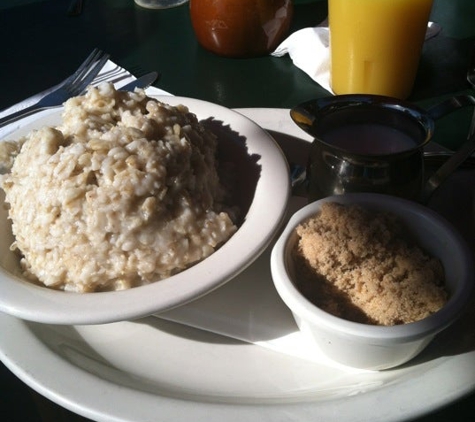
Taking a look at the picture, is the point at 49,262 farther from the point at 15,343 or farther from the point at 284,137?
the point at 284,137

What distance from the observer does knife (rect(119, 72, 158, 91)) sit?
4.96ft

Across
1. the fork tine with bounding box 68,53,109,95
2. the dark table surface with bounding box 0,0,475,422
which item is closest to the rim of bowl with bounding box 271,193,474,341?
the dark table surface with bounding box 0,0,475,422

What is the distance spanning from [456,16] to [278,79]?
27.6 inches

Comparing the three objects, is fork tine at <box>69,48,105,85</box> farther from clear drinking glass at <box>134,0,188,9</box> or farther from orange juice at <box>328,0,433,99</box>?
orange juice at <box>328,0,433,99</box>

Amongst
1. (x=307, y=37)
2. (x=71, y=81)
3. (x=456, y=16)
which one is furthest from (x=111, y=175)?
(x=456, y=16)

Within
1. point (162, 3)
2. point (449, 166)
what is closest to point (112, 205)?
point (449, 166)

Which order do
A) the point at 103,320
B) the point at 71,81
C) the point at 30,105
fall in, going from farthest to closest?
the point at 71,81, the point at 30,105, the point at 103,320

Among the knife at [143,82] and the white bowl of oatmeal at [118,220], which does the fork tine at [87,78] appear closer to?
the knife at [143,82]

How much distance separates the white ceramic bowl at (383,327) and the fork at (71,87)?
0.83 m

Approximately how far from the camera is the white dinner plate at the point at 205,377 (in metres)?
0.72

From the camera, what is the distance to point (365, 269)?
2.60 feet

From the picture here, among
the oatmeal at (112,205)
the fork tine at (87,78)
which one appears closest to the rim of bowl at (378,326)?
the oatmeal at (112,205)

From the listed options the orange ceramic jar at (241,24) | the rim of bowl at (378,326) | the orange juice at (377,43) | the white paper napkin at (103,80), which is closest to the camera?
the rim of bowl at (378,326)

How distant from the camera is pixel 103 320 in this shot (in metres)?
0.75
